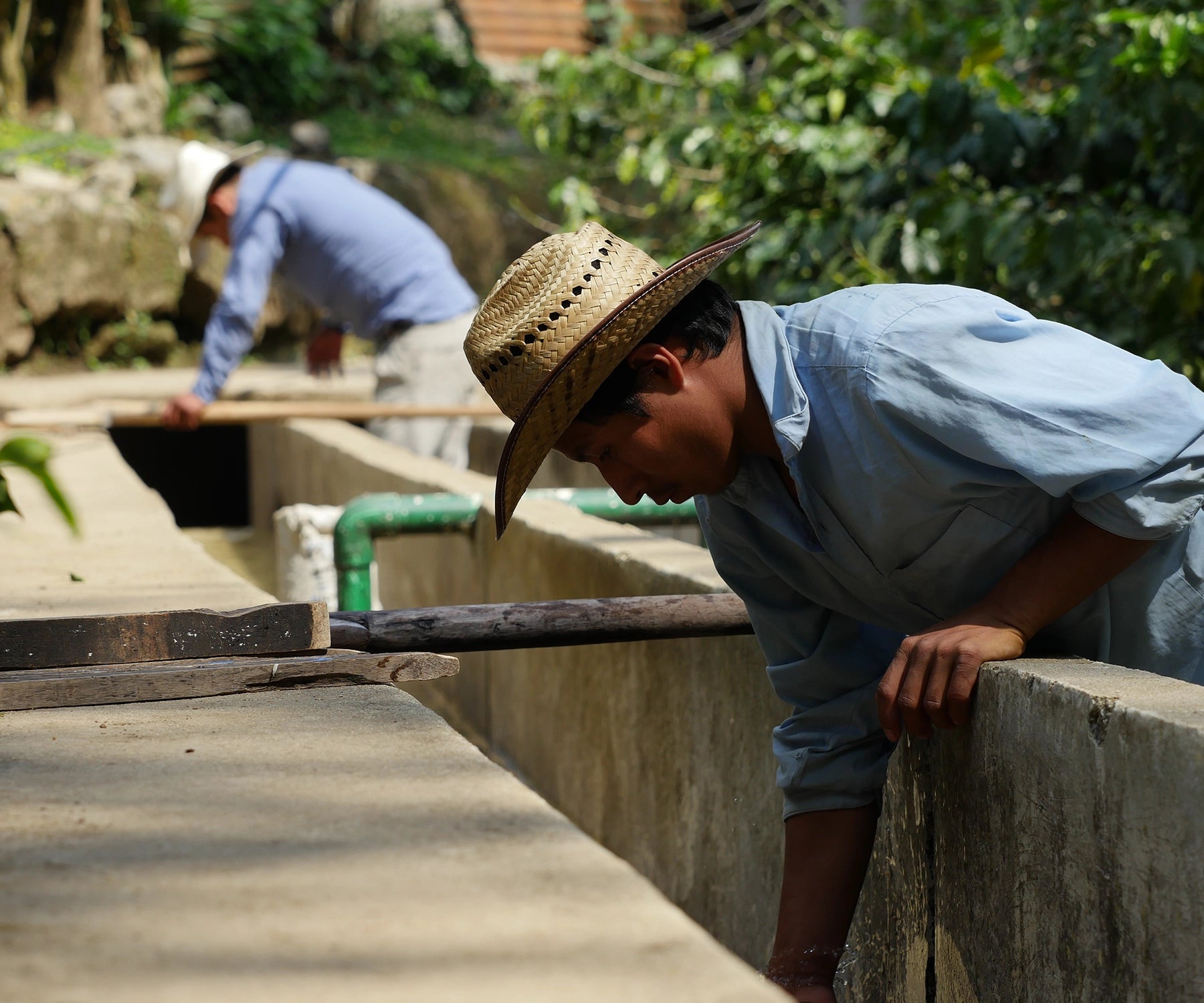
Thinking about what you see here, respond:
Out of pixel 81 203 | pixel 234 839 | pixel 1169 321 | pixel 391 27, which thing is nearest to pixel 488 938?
pixel 234 839

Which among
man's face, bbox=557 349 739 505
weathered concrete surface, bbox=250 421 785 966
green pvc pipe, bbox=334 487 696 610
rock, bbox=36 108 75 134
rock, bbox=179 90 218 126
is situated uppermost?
rock, bbox=179 90 218 126

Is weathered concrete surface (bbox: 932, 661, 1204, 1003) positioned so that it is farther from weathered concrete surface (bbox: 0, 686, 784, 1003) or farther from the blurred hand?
the blurred hand

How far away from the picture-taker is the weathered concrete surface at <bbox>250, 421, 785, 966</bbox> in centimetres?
297

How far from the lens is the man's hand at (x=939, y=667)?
6.40 feet

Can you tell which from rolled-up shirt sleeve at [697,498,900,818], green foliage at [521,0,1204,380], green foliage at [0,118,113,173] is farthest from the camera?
green foliage at [0,118,113,173]

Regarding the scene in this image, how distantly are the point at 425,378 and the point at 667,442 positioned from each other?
4.42 m

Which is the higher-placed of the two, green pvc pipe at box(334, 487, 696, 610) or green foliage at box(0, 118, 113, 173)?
green foliage at box(0, 118, 113, 173)

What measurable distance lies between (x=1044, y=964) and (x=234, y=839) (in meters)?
1.17

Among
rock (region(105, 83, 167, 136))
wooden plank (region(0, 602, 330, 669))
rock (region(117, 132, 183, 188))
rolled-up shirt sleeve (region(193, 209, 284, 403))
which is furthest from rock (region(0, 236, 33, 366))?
wooden plank (region(0, 602, 330, 669))

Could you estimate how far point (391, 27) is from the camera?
51.1 ft

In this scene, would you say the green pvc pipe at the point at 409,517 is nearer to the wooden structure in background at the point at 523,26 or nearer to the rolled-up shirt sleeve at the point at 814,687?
the rolled-up shirt sleeve at the point at 814,687

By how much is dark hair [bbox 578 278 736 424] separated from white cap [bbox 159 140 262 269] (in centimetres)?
454

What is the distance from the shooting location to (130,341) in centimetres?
1062

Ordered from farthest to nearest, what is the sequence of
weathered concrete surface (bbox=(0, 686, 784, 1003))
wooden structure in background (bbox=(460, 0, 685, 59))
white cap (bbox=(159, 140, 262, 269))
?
wooden structure in background (bbox=(460, 0, 685, 59)), white cap (bbox=(159, 140, 262, 269)), weathered concrete surface (bbox=(0, 686, 784, 1003))
